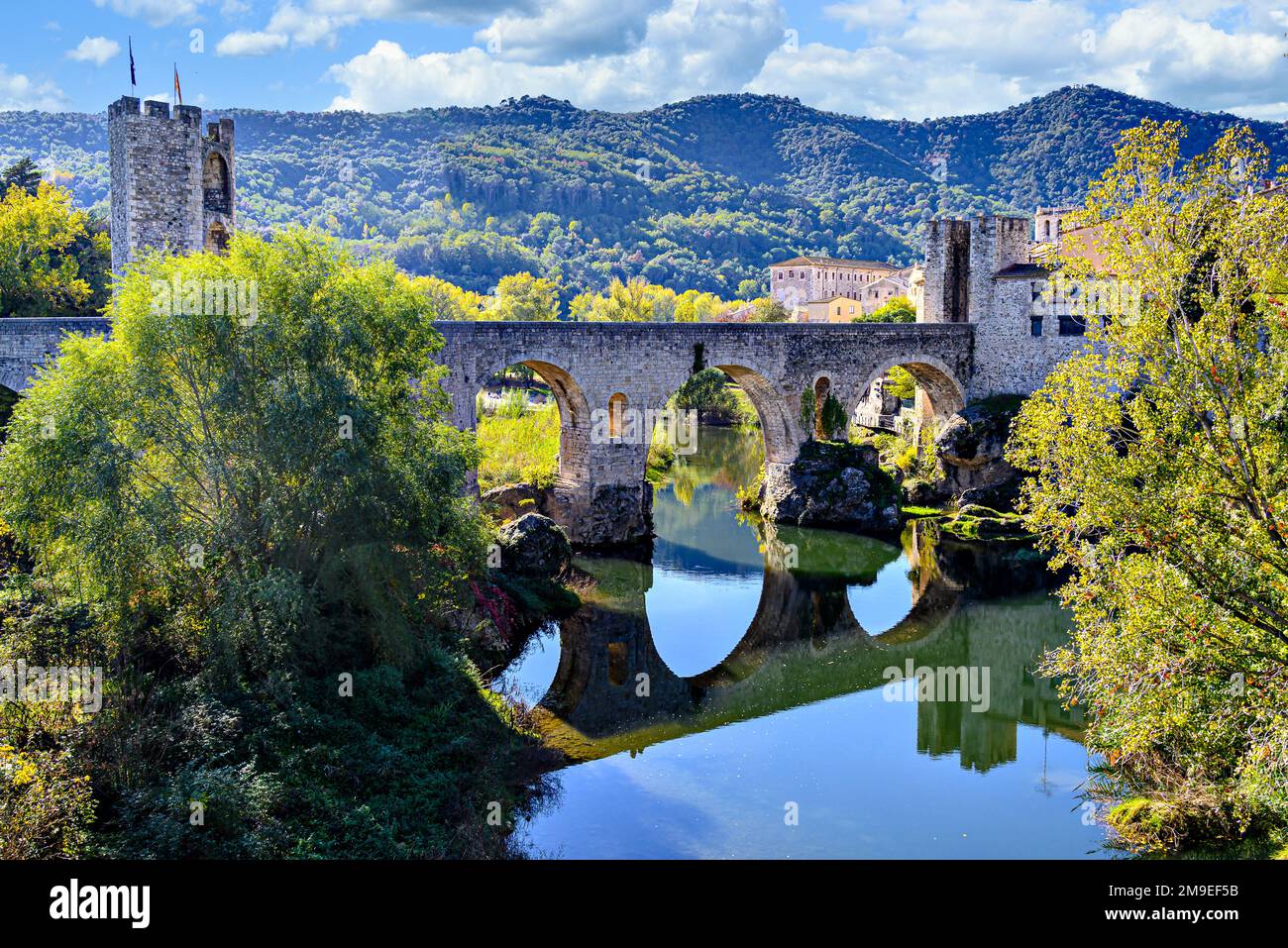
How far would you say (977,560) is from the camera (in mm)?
29516

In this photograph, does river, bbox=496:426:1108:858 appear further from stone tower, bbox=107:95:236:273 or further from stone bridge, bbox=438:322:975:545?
stone tower, bbox=107:95:236:273

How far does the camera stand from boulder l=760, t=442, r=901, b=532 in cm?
3259

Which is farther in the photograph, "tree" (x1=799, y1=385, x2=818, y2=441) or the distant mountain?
the distant mountain

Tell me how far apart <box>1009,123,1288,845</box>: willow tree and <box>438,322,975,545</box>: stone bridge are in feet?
52.3

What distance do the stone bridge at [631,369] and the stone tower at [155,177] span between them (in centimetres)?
211

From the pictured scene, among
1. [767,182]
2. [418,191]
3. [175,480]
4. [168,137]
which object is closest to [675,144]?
[767,182]

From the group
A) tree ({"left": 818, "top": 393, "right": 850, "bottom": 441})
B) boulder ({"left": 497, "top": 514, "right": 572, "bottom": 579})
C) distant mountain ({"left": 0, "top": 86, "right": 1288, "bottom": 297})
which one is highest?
distant mountain ({"left": 0, "top": 86, "right": 1288, "bottom": 297})

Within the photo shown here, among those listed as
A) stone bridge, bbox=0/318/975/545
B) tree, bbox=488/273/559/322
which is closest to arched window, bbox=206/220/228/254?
stone bridge, bbox=0/318/975/545

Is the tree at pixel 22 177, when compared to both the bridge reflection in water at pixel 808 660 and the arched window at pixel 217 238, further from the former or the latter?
the bridge reflection in water at pixel 808 660

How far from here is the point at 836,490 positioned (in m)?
32.8

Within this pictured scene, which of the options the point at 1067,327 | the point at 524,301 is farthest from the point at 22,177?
the point at 1067,327

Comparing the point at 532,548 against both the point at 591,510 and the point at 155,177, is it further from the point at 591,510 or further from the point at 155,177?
the point at 155,177

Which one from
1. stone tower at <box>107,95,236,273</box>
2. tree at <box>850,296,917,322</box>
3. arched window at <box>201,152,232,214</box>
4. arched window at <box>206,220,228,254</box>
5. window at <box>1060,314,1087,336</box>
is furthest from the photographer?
tree at <box>850,296,917,322</box>
